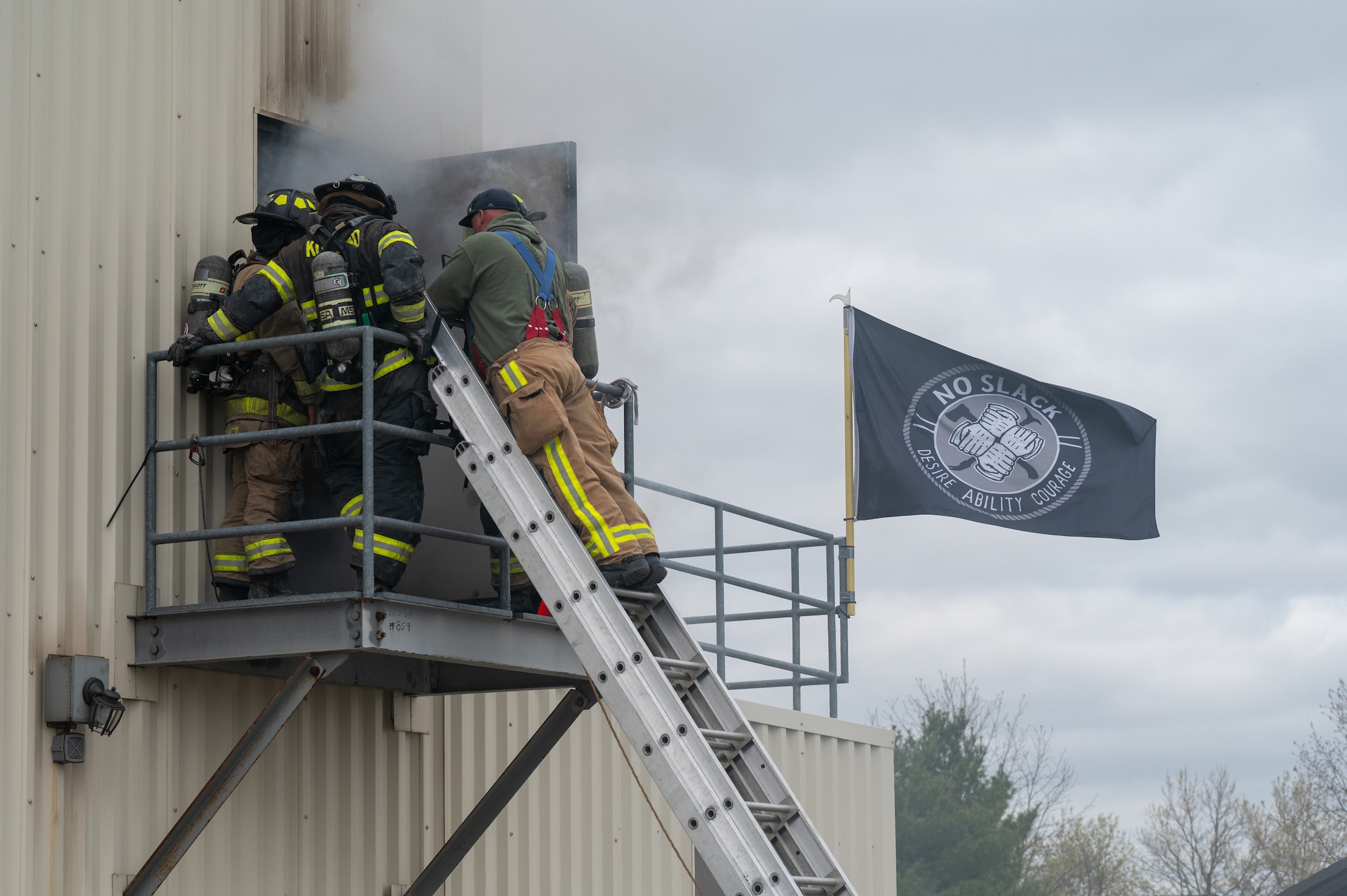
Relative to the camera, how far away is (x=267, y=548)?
7602mm

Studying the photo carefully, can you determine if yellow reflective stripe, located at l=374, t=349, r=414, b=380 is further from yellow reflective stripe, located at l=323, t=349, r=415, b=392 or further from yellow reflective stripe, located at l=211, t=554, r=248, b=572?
yellow reflective stripe, located at l=211, t=554, r=248, b=572

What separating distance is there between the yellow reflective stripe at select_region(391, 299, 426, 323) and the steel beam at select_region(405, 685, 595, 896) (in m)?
2.23

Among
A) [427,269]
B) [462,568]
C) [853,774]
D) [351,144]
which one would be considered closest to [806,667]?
[853,774]

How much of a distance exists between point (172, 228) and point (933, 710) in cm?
4203

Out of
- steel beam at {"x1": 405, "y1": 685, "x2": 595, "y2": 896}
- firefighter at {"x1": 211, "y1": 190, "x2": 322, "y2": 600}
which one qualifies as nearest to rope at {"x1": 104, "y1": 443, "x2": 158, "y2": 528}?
firefighter at {"x1": 211, "y1": 190, "x2": 322, "y2": 600}

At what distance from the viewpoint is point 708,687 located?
23.6 feet

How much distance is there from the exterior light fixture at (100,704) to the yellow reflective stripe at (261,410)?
138cm

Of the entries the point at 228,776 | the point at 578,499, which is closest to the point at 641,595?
the point at 578,499

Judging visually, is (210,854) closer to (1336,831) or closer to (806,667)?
(806,667)

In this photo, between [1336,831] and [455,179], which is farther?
[1336,831]

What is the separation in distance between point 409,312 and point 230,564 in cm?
143

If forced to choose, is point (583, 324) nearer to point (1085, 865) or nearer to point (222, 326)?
point (222, 326)

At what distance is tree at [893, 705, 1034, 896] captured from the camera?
44.4 m

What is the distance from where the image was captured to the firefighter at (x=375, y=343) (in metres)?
7.52
